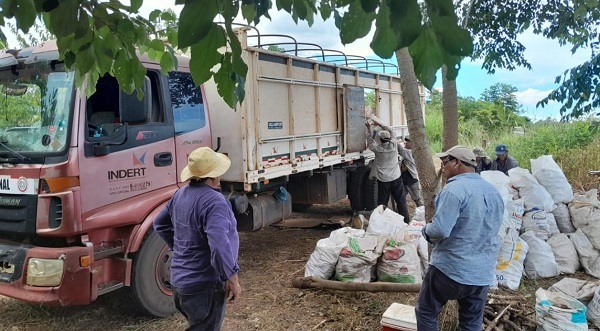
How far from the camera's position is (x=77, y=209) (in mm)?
3387

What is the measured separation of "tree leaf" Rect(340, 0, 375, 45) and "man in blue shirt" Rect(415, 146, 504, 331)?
1.88 metres

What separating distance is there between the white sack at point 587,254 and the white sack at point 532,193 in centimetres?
42

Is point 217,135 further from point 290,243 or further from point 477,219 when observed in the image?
point 477,219

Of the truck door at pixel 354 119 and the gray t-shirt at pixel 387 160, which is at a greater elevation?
the truck door at pixel 354 119

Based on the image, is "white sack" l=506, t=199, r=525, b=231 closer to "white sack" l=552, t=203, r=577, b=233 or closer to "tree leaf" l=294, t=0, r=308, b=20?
"white sack" l=552, t=203, r=577, b=233

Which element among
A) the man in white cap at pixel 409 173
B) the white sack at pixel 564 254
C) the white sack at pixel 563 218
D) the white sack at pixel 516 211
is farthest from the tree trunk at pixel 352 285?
the man in white cap at pixel 409 173

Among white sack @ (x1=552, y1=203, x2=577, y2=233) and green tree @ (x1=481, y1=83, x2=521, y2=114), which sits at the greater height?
green tree @ (x1=481, y1=83, x2=521, y2=114)

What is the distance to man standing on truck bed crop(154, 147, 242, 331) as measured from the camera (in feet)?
8.48

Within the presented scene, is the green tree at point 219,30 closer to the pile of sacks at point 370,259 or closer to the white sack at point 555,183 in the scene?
the pile of sacks at point 370,259

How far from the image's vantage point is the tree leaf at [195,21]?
Result: 3.35 feet

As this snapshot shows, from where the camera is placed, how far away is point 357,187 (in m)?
7.63

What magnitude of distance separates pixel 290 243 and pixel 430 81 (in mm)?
5451

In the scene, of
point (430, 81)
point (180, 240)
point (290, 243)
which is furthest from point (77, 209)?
point (290, 243)

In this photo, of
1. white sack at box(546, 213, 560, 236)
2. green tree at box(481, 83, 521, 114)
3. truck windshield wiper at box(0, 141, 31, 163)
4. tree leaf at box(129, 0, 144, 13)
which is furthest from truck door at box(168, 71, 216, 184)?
green tree at box(481, 83, 521, 114)
